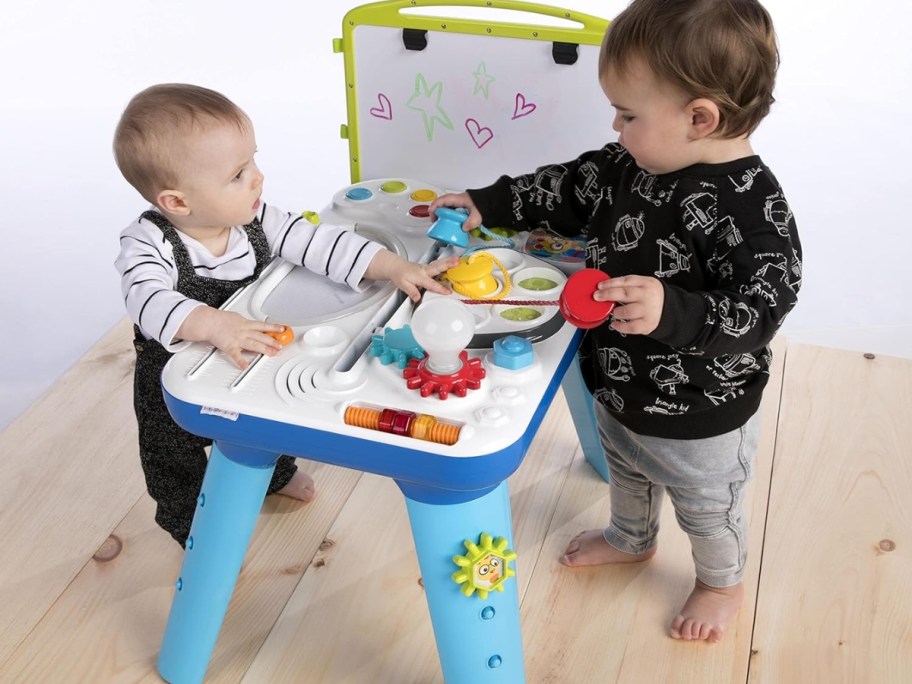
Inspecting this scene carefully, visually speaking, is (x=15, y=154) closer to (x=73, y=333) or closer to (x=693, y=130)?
(x=73, y=333)

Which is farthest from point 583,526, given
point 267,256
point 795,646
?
point 267,256

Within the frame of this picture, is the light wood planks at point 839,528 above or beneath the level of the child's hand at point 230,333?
beneath

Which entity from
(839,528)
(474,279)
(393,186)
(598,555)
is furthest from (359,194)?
(839,528)

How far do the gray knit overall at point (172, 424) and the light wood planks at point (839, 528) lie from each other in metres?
0.59

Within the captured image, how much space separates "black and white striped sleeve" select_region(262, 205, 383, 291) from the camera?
0.93 metres

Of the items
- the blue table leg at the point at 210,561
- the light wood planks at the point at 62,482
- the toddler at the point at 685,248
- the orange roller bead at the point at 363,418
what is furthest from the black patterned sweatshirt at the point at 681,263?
the light wood planks at the point at 62,482

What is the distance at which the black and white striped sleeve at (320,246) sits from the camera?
93 cm

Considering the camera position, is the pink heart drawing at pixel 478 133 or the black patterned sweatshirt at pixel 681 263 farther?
the pink heart drawing at pixel 478 133

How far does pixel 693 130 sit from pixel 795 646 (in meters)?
0.54

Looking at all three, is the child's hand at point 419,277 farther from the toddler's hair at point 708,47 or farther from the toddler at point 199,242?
the toddler's hair at point 708,47

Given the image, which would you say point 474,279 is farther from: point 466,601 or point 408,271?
point 466,601

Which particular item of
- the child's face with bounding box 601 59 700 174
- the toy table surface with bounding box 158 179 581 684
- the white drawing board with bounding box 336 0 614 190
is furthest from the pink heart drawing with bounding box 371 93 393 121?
the child's face with bounding box 601 59 700 174

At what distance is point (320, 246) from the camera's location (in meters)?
0.94

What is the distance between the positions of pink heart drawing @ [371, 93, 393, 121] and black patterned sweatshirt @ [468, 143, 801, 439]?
186mm
